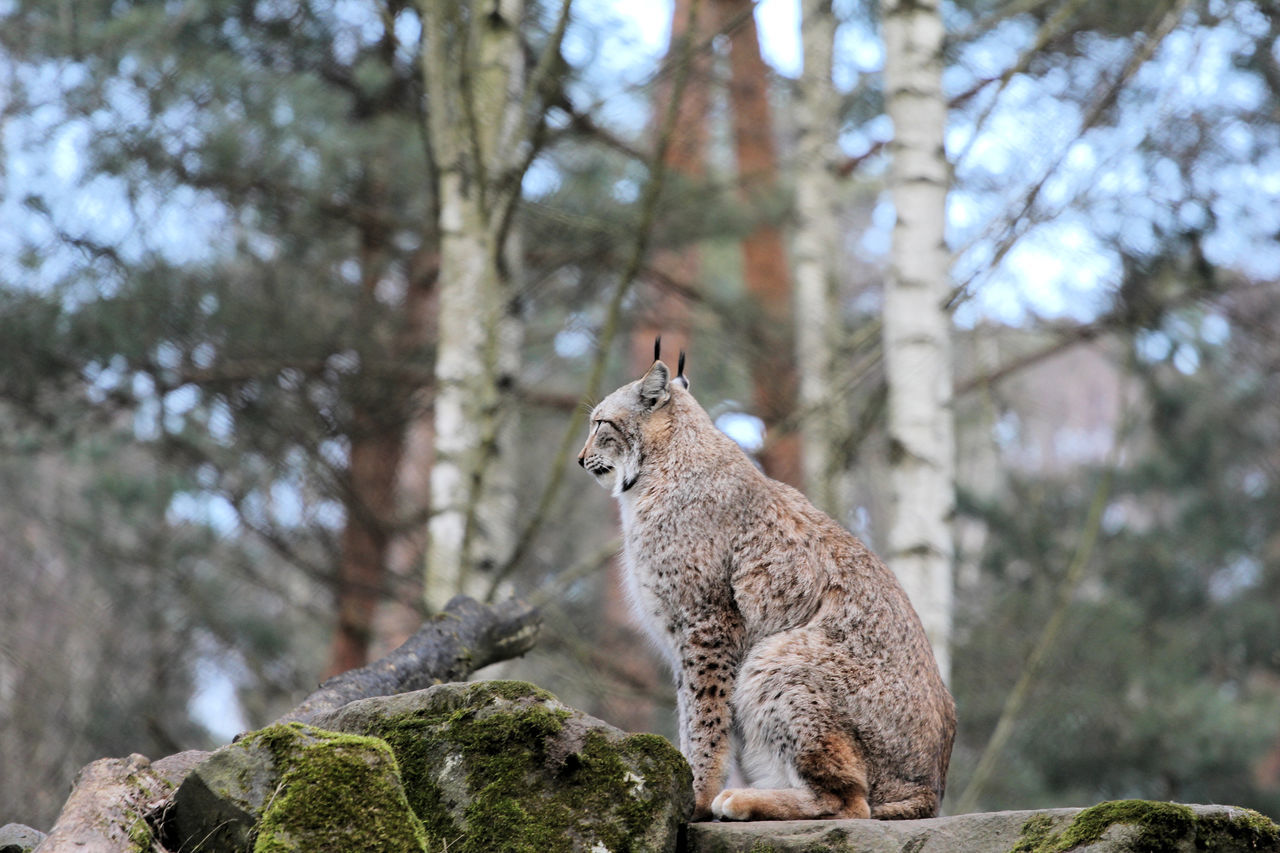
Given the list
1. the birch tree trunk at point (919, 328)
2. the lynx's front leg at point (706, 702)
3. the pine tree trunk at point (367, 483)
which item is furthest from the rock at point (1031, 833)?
the pine tree trunk at point (367, 483)

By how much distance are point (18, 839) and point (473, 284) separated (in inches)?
195

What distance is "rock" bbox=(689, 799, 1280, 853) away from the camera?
3424 millimetres

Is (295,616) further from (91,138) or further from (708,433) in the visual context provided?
(708,433)

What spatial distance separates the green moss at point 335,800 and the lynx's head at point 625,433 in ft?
7.10

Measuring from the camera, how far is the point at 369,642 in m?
12.7

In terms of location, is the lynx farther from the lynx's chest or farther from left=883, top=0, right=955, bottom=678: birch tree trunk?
left=883, top=0, right=955, bottom=678: birch tree trunk

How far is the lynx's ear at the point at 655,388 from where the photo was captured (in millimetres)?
5641

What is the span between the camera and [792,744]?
15.1 feet

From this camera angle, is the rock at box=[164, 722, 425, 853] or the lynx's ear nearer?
the rock at box=[164, 722, 425, 853]

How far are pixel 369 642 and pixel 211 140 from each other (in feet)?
17.0

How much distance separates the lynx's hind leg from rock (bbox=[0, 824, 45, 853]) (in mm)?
2345

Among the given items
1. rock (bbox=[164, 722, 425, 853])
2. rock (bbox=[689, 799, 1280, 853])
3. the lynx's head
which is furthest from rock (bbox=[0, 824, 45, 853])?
the lynx's head

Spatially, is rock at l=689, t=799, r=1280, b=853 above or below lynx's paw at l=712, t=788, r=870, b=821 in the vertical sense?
below

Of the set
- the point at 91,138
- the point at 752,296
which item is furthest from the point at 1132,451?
the point at 91,138
